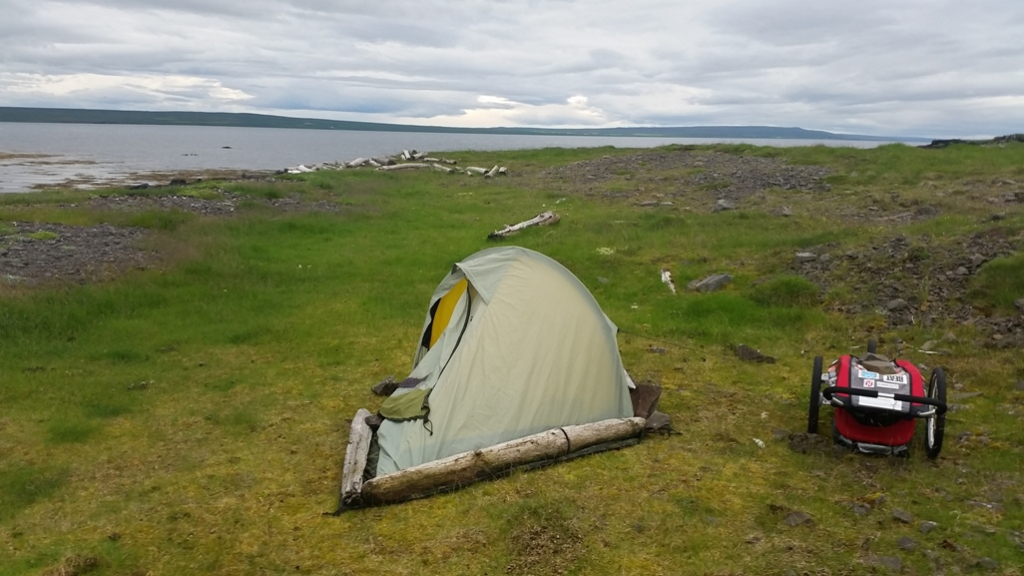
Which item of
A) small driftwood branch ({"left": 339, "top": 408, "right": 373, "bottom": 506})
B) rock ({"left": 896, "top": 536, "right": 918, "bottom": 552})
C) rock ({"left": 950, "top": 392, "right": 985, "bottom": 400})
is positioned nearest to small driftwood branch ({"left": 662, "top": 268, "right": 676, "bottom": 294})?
rock ({"left": 950, "top": 392, "right": 985, "bottom": 400})

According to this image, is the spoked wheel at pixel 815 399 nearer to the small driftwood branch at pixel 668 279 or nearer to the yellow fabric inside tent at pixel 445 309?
the yellow fabric inside tent at pixel 445 309

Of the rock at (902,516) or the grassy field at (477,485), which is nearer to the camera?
the grassy field at (477,485)

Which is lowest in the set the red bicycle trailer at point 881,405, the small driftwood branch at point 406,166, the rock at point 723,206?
the red bicycle trailer at point 881,405

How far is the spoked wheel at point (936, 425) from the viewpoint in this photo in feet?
23.3

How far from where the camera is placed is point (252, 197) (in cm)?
2816

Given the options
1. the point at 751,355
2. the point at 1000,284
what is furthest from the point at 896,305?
the point at 751,355

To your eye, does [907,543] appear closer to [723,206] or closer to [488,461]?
[488,461]

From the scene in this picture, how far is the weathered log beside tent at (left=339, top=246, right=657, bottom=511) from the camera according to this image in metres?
7.15

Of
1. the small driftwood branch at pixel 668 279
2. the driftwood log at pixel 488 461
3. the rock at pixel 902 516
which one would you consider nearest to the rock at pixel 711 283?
the small driftwood branch at pixel 668 279

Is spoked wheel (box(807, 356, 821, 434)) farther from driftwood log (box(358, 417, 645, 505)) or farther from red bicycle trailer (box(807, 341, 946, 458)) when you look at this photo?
driftwood log (box(358, 417, 645, 505))

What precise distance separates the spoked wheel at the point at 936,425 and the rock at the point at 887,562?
197 cm

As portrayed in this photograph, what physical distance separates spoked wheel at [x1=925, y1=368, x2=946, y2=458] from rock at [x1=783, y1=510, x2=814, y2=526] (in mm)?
1844

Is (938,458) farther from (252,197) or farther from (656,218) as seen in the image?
(252,197)

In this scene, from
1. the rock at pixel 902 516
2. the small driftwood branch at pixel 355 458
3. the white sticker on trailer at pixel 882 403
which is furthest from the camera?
the white sticker on trailer at pixel 882 403
